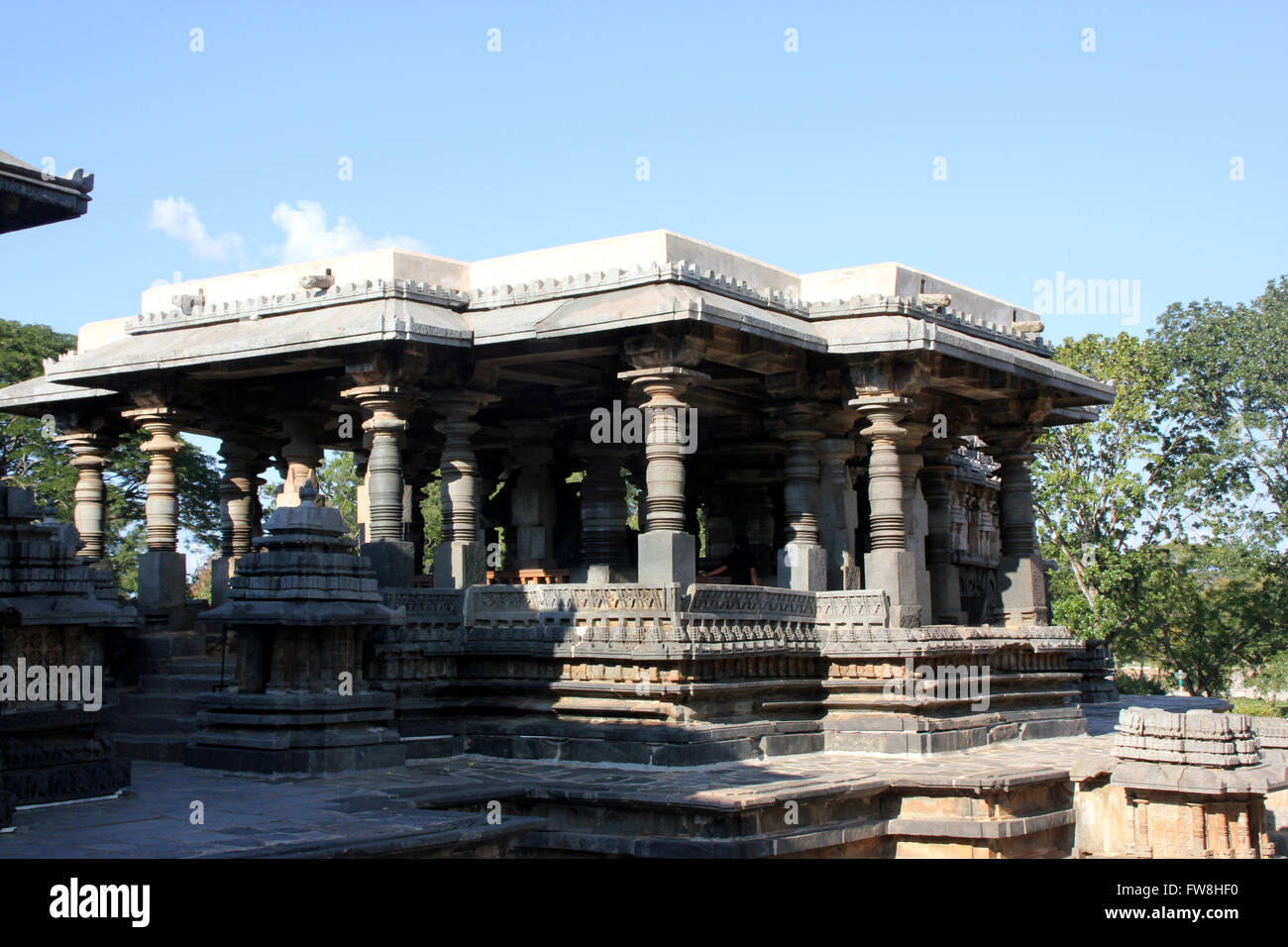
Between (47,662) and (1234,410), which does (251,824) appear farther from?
(1234,410)

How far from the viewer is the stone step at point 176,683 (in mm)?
12961

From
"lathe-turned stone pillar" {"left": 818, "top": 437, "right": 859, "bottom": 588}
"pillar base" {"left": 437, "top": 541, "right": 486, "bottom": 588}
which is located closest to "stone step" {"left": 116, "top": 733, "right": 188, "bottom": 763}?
"pillar base" {"left": 437, "top": 541, "right": 486, "bottom": 588}

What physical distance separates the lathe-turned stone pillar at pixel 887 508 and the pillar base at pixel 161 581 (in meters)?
7.33

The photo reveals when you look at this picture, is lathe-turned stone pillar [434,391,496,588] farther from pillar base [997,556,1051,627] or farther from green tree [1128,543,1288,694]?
green tree [1128,543,1288,694]

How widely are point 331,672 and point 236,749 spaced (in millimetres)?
945

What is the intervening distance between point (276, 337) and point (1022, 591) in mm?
9681

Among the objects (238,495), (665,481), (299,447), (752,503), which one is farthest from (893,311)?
(238,495)

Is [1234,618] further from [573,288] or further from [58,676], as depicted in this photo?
[58,676]

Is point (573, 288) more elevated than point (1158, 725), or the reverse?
point (573, 288)

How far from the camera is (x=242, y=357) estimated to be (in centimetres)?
1359

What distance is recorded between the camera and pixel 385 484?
44.2 feet

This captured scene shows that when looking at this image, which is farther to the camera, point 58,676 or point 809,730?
point 809,730
